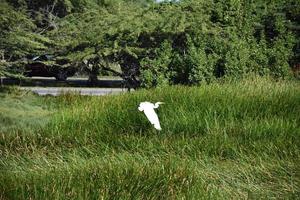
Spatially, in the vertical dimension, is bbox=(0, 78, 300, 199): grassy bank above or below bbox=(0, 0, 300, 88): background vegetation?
below

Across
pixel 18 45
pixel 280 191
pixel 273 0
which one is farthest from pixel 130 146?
pixel 273 0

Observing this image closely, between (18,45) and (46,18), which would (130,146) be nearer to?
(18,45)

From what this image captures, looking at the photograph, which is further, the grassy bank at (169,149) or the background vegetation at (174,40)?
the background vegetation at (174,40)

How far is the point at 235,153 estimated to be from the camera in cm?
629

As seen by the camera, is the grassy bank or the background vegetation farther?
the background vegetation

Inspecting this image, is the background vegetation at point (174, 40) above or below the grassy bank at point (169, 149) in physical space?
above

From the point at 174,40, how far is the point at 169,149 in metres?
11.4

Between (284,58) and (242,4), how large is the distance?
2.49 m

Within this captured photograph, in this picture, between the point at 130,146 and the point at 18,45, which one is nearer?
the point at 130,146

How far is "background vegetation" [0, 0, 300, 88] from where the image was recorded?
1573 centimetres

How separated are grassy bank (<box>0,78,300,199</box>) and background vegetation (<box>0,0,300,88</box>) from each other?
5.94m

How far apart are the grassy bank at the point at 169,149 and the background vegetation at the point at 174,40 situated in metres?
5.94

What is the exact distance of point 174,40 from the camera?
1759cm

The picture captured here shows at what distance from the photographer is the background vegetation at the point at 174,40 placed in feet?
51.6
